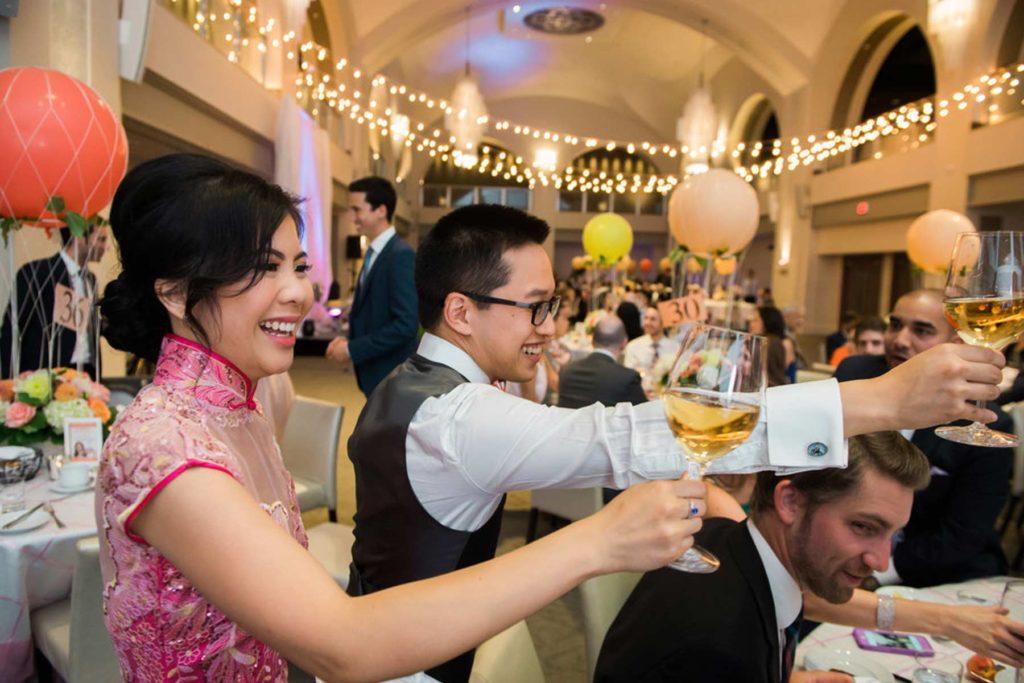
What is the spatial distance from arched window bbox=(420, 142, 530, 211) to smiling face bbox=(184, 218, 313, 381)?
68.5 feet

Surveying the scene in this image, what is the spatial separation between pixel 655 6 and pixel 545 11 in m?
2.54

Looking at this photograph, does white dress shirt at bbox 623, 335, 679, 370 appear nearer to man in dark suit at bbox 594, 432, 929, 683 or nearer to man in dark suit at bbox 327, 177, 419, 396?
man in dark suit at bbox 327, 177, 419, 396

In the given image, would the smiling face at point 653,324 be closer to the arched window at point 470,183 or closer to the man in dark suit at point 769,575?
the man in dark suit at point 769,575

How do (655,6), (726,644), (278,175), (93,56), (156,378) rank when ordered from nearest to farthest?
1. (156,378)
2. (726,644)
3. (93,56)
4. (278,175)
5. (655,6)

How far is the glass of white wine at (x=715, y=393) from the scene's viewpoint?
75 centimetres

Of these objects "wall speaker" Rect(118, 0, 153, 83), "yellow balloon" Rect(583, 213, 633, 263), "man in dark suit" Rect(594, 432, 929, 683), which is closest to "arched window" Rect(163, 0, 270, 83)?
"wall speaker" Rect(118, 0, 153, 83)

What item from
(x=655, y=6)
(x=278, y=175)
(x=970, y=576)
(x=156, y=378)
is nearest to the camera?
(x=156, y=378)

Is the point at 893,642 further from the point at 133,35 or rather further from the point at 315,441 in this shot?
the point at 133,35

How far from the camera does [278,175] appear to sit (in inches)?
325

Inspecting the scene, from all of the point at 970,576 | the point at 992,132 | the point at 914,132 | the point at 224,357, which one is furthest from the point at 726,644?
the point at 914,132

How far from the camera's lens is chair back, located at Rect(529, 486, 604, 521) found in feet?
10.6

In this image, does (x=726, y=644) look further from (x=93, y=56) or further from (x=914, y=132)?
(x=914, y=132)

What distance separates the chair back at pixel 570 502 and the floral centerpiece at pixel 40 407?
185 cm

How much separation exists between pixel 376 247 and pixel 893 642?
2.77 metres
